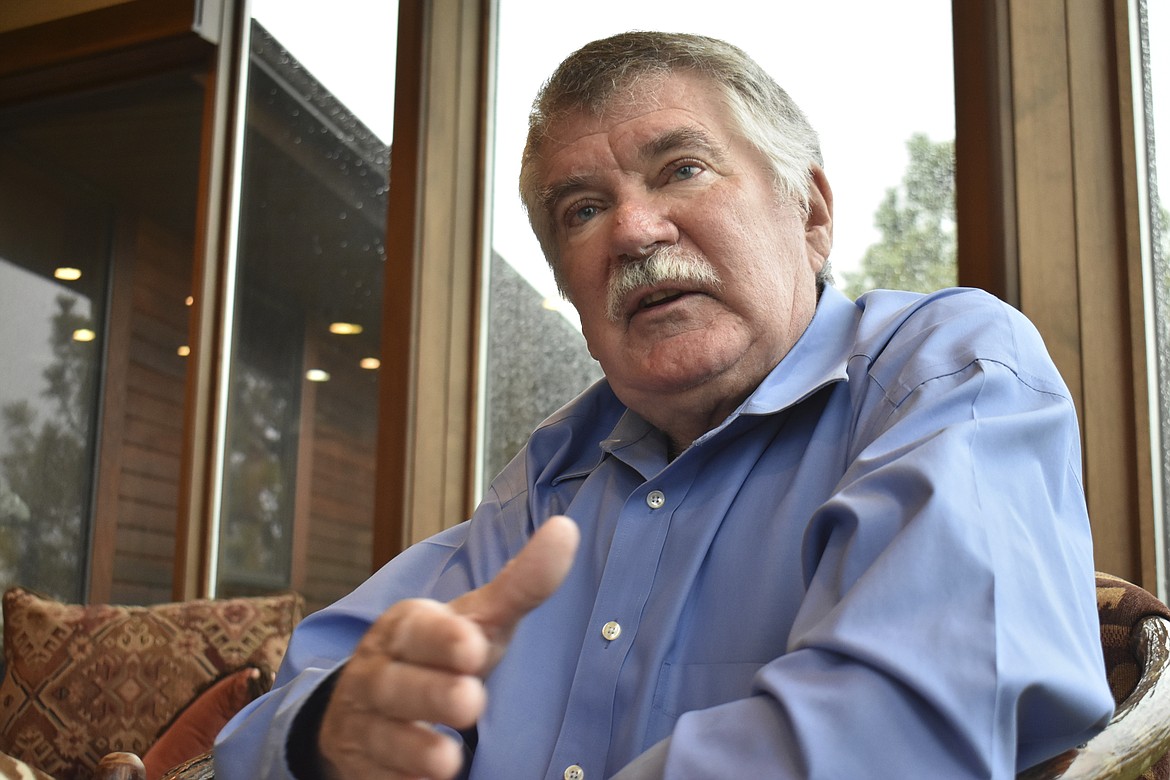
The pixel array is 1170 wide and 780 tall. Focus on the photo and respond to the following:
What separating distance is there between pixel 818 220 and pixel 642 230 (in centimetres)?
32

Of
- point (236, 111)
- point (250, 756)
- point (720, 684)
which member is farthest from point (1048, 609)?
point (236, 111)

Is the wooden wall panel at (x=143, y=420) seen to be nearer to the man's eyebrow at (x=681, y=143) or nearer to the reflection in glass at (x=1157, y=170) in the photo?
the man's eyebrow at (x=681, y=143)

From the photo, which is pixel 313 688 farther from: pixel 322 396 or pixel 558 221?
pixel 322 396

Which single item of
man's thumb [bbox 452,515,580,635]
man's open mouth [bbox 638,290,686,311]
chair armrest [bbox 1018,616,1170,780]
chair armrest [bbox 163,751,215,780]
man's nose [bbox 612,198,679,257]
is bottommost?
chair armrest [bbox 163,751,215,780]

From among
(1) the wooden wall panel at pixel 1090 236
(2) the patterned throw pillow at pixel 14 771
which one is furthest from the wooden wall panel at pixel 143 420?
(1) the wooden wall panel at pixel 1090 236

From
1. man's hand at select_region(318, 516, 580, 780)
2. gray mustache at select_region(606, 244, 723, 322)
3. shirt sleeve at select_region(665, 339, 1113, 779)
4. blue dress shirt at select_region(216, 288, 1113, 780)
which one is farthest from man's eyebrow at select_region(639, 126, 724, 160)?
man's hand at select_region(318, 516, 580, 780)

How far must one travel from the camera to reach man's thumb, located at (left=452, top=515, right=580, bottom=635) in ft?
2.22

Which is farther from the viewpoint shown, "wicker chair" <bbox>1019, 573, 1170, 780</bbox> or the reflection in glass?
the reflection in glass

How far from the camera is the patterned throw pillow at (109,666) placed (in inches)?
90.0

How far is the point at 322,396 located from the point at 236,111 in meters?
0.98

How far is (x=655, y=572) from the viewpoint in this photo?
1.17 metres

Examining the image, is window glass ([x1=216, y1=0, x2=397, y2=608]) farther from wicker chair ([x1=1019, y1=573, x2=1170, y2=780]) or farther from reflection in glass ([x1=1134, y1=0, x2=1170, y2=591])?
wicker chair ([x1=1019, y1=573, x2=1170, y2=780])

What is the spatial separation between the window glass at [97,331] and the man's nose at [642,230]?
2.32 m

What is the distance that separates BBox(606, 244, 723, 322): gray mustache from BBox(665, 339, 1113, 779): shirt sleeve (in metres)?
0.45
